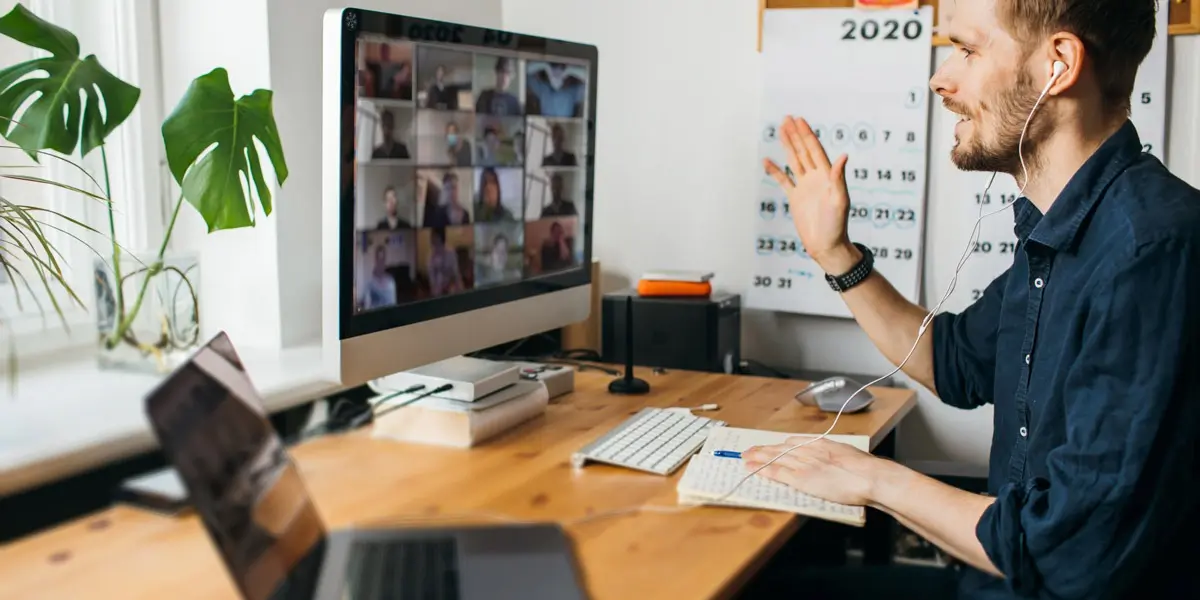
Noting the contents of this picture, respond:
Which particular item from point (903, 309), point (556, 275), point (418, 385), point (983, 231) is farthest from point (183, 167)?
point (983, 231)

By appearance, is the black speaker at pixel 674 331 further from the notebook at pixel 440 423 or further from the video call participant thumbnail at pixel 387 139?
the video call participant thumbnail at pixel 387 139

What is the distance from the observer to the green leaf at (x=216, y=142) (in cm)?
151

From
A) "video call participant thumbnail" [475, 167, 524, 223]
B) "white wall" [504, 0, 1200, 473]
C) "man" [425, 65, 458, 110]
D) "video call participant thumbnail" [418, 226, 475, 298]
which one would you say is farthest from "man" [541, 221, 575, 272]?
"white wall" [504, 0, 1200, 473]

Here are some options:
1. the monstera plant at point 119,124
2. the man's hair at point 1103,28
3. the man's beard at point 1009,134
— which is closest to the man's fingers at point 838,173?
the man's beard at point 1009,134

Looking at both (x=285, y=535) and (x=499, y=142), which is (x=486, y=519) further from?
(x=499, y=142)

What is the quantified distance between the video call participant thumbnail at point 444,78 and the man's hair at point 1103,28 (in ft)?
2.28

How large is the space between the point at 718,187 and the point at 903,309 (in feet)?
2.32

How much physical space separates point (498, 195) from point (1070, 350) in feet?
2.70

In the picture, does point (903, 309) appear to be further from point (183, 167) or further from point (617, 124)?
point (183, 167)

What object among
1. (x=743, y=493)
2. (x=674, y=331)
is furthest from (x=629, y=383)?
(x=743, y=493)

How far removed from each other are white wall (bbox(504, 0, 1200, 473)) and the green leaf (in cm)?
98

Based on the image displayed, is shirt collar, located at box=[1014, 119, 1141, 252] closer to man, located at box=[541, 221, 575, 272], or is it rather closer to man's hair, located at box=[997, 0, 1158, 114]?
man's hair, located at box=[997, 0, 1158, 114]

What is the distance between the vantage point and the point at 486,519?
1.19 meters

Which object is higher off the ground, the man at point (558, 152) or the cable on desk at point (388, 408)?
the man at point (558, 152)
